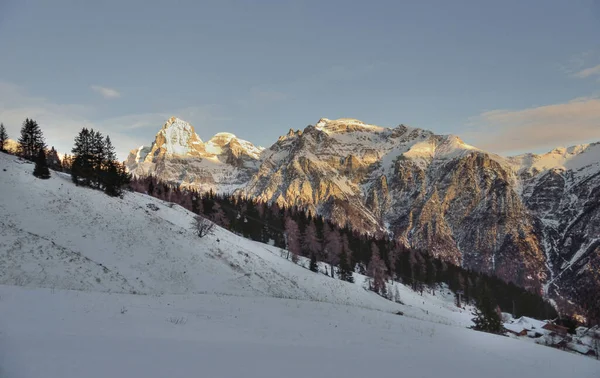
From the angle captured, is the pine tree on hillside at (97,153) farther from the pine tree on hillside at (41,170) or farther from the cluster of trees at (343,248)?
the cluster of trees at (343,248)

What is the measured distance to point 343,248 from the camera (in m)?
91.9

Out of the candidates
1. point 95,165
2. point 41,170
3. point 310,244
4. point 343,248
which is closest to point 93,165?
point 95,165

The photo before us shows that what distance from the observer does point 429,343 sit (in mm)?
14336

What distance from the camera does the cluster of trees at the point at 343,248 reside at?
9150cm

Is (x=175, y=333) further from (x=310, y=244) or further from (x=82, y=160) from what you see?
(x=310, y=244)

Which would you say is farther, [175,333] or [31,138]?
[31,138]

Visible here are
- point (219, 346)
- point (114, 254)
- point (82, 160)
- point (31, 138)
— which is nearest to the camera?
point (219, 346)

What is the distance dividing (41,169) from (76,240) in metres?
24.3

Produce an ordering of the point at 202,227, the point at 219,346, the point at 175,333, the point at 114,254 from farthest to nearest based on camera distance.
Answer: the point at 202,227 → the point at 114,254 → the point at 175,333 → the point at 219,346

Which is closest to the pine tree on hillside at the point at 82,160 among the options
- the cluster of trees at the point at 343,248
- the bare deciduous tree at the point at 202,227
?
the bare deciduous tree at the point at 202,227

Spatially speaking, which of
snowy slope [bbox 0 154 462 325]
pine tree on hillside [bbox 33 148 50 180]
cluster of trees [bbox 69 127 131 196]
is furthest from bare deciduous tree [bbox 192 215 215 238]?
pine tree on hillside [bbox 33 148 50 180]

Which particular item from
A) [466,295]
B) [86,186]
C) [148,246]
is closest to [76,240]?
[148,246]

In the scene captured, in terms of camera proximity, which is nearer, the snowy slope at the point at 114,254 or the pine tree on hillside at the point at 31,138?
the snowy slope at the point at 114,254

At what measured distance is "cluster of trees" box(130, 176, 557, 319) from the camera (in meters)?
91.5
